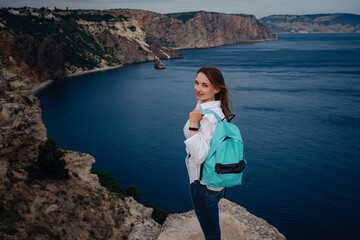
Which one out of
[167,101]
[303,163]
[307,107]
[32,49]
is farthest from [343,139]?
[32,49]

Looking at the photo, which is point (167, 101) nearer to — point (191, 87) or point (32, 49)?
point (191, 87)

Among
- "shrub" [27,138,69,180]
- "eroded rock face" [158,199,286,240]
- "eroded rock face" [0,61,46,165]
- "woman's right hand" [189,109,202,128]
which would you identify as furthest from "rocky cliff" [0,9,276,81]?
"woman's right hand" [189,109,202,128]

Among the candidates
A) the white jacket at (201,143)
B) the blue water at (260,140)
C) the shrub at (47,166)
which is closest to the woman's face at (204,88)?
the white jacket at (201,143)

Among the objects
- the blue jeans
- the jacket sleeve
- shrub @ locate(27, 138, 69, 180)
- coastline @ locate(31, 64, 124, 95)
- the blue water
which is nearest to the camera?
the jacket sleeve

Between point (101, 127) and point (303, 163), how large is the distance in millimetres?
24535

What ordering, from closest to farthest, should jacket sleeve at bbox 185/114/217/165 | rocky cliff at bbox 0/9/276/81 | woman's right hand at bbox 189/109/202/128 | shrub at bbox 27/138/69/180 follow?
jacket sleeve at bbox 185/114/217/165
woman's right hand at bbox 189/109/202/128
shrub at bbox 27/138/69/180
rocky cliff at bbox 0/9/276/81

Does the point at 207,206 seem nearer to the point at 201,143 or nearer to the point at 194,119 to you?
the point at 201,143

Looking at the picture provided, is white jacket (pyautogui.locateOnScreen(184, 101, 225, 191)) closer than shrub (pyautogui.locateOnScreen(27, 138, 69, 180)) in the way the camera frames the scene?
Yes

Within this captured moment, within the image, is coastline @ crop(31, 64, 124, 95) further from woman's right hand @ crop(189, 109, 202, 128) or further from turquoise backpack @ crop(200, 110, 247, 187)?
turquoise backpack @ crop(200, 110, 247, 187)

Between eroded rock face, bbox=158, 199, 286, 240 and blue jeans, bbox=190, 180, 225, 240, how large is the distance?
4658 mm

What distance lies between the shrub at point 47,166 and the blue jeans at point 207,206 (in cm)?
984

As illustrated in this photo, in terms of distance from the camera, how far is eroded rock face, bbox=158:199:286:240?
768 centimetres

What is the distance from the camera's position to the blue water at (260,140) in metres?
18.8

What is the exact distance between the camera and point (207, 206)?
9.87ft
